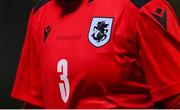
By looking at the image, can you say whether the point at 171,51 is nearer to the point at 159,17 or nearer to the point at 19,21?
the point at 159,17

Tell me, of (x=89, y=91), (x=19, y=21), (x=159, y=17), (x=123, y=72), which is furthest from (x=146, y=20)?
(x=19, y=21)

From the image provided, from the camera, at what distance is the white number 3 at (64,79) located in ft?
6.43

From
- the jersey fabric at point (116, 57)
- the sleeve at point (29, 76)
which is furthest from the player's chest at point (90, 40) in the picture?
the sleeve at point (29, 76)

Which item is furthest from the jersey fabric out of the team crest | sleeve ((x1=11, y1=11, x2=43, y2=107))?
sleeve ((x1=11, y1=11, x2=43, y2=107))

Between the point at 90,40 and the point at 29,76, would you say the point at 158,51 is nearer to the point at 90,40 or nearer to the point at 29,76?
the point at 90,40

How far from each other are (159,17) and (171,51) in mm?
120

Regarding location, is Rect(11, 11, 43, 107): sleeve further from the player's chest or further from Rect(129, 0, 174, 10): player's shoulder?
Rect(129, 0, 174, 10): player's shoulder

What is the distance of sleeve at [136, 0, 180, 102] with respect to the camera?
1.88 m

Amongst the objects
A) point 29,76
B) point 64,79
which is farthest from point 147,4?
point 29,76

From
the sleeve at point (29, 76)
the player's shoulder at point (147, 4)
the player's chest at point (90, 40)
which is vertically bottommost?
the sleeve at point (29, 76)

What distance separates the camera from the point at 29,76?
7.30 feet

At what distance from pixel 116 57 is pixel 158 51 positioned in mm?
140

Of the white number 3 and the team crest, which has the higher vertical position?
the team crest

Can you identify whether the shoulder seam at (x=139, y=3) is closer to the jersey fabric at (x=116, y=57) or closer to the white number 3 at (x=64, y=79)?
the jersey fabric at (x=116, y=57)
